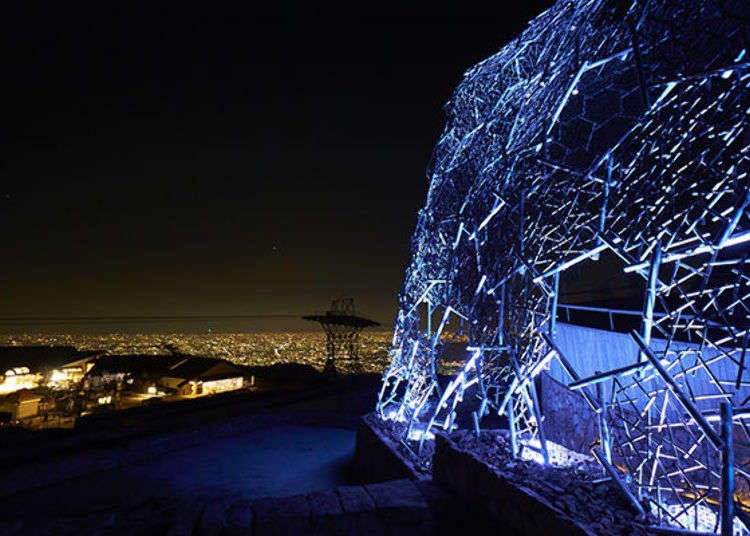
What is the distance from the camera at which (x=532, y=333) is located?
19.2 ft

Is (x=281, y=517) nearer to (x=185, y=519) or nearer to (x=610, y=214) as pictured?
(x=185, y=519)

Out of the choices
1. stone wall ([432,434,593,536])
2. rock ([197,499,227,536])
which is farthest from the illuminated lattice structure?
rock ([197,499,227,536])

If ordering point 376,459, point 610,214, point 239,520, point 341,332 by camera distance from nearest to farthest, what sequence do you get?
point 610,214, point 239,520, point 376,459, point 341,332

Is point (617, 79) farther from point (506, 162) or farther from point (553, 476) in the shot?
point (553, 476)

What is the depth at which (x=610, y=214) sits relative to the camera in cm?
432

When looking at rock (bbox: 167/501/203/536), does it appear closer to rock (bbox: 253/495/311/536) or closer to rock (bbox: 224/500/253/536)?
rock (bbox: 224/500/253/536)

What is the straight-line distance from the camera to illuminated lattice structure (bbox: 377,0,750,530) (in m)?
3.78

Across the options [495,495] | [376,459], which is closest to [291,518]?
[495,495]

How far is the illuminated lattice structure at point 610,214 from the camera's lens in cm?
378

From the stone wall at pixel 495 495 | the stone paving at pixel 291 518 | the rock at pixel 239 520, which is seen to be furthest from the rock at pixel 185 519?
the stone wall at pixel 495 495

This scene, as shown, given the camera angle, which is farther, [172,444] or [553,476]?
Answer: [172,444]

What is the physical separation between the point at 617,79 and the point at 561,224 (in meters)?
2.33

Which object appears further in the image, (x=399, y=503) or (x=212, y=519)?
(x=399, y=503)

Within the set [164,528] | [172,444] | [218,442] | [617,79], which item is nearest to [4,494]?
[172,444]
